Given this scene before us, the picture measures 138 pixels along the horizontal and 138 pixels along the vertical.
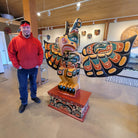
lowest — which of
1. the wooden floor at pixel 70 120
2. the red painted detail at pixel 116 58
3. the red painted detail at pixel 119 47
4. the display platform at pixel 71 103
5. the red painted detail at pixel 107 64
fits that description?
the wooden floor at pixel 70 120

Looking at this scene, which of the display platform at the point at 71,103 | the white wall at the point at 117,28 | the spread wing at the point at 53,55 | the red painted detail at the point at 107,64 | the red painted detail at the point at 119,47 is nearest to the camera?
the red painted detail at the point at 119,47

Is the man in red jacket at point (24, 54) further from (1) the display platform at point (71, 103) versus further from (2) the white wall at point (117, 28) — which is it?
(2) the white wall at point (117, 28)

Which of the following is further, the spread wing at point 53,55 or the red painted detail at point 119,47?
the spread wing at point 53,55

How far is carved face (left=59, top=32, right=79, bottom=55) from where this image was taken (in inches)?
48.4

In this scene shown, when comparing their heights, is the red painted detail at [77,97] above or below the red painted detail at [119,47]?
below

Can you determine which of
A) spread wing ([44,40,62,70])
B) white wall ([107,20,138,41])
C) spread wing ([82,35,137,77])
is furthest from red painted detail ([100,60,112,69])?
white wall ([107,20,138,41])

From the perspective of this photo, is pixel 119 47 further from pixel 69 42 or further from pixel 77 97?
pixel 77 97

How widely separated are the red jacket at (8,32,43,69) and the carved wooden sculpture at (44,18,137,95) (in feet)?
1.36

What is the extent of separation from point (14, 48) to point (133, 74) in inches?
143

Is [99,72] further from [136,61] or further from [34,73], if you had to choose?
[136,61]

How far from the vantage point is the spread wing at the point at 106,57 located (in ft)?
3.51

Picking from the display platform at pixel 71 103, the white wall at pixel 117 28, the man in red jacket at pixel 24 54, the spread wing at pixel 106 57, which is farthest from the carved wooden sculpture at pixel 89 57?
the white wall at pixel 117 28

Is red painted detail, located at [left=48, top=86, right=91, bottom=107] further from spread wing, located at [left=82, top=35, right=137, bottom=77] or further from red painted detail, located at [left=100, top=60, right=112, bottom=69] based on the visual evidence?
red painted detail, located at [left=100, top=60, right=112, bottom=69]

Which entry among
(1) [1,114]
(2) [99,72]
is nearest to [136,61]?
(2) [99,72]
